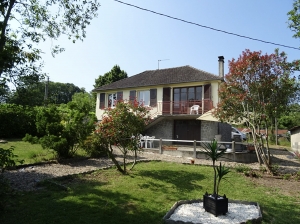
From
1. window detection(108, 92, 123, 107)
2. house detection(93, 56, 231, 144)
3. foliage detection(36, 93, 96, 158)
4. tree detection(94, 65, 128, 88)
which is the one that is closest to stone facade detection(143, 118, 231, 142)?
house detection(93, 56, 231, 144)

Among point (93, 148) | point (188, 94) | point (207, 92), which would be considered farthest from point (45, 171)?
point (188, 94)

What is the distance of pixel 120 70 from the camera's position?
3984 cm

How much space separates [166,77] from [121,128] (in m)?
15.3

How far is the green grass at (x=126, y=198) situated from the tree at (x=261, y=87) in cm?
337

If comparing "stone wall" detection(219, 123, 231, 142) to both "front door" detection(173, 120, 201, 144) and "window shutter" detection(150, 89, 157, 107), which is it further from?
"window shutter" detection(150, 89, 157, 107)

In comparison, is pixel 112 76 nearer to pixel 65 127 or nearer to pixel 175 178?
pixel 65 127

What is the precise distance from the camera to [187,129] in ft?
66.1

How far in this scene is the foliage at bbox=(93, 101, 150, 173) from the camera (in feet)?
28.3

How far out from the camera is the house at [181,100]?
18.9 metres

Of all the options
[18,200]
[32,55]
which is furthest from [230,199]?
[32,55]

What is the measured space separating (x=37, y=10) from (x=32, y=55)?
7.66ft

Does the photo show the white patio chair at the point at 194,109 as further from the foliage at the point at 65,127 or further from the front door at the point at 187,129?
the foliage at the point at 65,127

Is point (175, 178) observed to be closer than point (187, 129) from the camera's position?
Yes

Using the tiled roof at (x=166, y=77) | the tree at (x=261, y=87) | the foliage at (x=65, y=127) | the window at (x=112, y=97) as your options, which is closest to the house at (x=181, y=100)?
the tiled roof at (x=166, y=77)
